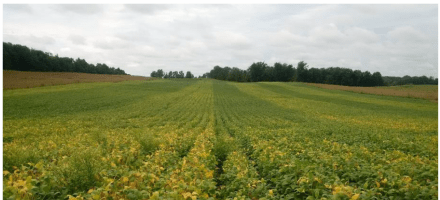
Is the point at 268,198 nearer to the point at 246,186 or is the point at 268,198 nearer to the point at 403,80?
the point at 246,186

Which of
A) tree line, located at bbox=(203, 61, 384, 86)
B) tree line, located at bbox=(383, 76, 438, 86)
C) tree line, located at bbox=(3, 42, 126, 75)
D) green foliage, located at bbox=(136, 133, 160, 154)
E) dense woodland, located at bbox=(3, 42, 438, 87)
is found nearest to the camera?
green foliage, located at bbox=(136, 133, 160, 154)

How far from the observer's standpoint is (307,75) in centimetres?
13838

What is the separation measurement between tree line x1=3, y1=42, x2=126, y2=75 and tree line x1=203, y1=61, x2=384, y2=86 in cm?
7596

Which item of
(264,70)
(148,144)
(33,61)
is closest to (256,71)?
(264,70)

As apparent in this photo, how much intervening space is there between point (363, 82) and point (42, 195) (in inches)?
5682

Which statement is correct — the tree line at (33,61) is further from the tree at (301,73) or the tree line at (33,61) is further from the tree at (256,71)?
the tree at (301,73)

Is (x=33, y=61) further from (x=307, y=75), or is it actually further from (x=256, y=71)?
(x=307, y=75)

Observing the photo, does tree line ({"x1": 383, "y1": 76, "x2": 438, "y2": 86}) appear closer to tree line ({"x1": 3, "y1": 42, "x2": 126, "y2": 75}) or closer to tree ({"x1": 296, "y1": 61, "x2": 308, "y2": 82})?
tree ({"x1": 296, "y1": 61, "x2": 308, "y2": 82})

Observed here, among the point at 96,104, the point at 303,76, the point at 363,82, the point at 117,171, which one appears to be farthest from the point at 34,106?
the point at 363,82

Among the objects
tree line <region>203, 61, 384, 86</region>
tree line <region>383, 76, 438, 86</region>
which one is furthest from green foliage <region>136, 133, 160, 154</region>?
tree line <region>383, 76, 438, 86</region>

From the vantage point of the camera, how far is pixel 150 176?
652 centimetres

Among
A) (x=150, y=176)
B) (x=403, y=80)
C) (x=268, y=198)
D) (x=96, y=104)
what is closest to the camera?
(x=268, y=198)

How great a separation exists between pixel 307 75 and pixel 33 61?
111607mm

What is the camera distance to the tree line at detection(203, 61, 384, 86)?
132m
